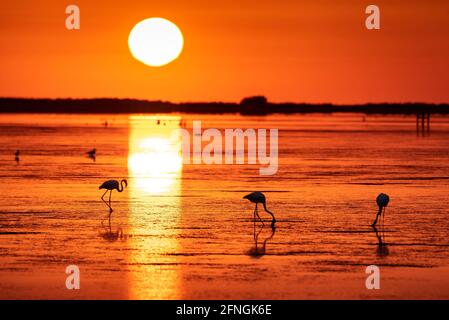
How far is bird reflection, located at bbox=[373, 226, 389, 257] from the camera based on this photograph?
1559 centimetres

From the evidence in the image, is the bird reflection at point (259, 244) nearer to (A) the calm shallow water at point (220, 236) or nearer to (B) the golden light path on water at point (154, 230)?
(A) the calm shallow water at point (220, 236)

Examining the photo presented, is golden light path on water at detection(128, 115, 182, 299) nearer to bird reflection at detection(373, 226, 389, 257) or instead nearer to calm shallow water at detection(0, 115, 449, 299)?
calm shallow water at detection(0, 115, 449, 299)

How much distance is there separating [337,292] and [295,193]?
1201 centimetres

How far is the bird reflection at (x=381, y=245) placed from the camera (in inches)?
614

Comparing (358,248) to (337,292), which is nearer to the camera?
(337,292)

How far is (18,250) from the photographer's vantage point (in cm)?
1564

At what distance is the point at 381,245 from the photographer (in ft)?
53.7

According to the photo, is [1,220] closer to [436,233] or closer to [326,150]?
[436,233]

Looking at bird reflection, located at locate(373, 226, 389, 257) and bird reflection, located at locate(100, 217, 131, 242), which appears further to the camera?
bird reflection, located at locate(100, 217, 131, 242)

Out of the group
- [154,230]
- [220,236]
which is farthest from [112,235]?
[220,236]

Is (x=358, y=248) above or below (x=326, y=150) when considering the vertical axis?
below

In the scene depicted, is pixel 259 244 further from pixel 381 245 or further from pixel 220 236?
pixel 381 245

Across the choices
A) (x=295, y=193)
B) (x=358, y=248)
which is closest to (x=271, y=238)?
(x=358, y=248)

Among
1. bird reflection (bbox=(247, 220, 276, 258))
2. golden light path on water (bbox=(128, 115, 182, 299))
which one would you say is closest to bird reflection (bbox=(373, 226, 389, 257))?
bird reflection (bbox=(247, 220, 276, 258))
